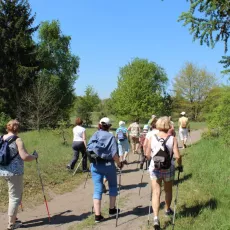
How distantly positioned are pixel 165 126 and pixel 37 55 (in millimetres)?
27888

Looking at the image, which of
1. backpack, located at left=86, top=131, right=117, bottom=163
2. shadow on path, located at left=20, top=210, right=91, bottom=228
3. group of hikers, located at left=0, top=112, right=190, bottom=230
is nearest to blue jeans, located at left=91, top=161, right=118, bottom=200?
group of hikers, located at left=0, top=112, right=190, bottom=230

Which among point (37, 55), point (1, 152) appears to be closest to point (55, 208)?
point (1, 152)

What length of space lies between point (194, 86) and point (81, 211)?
50.6m

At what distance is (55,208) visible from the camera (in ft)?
23.7

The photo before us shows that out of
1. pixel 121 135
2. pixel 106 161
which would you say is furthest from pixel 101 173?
pixel 121 135

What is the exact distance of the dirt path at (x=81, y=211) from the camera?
6004mm

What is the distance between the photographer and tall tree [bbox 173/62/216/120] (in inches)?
2141

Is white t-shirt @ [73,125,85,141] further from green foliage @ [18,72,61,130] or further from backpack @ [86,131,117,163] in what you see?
green foliage @ [18,72,61,130]

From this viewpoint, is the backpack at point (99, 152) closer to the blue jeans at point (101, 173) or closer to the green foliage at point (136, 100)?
the blue jeans at point (101, 173)

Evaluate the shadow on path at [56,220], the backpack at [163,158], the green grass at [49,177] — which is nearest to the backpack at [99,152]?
the backpack at [163,158]

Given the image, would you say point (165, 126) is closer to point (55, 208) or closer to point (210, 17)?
point (55, 208)

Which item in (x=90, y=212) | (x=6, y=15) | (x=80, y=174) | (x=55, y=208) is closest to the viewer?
(x=90, y=212)

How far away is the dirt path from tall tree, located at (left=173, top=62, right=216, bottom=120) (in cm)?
4768

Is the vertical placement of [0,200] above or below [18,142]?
below
